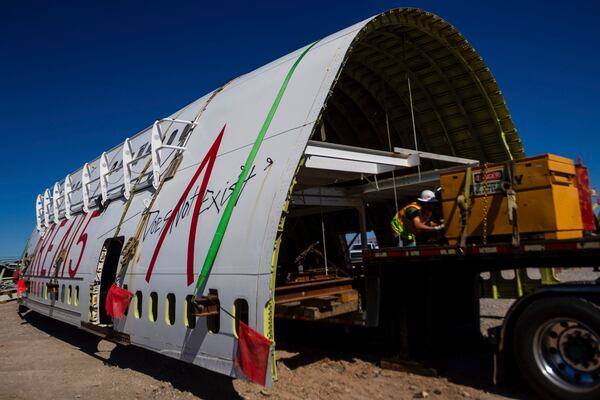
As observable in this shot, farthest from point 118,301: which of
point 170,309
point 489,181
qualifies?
point 489,181

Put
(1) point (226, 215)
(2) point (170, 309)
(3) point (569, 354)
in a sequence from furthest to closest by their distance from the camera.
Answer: (2) point (170, 309)
(1) point (226, 215)
(3) point (569, 354)

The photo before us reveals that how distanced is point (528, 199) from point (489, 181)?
58 cm

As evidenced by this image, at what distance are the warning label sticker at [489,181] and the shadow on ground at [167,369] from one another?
15.0 ft

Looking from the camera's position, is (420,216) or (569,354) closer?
(569,354)

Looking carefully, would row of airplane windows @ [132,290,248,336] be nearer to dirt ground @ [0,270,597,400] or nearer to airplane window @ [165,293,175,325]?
airplane window @ [165,293,175,325]

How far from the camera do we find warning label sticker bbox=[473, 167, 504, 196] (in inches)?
251

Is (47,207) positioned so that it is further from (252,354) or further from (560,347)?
(560,347)

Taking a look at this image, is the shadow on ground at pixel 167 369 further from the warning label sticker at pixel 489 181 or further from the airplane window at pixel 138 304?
the warning label sticker at pixel 489 181

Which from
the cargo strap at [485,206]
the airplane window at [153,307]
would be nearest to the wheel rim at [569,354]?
the cargo strap at [485,206]

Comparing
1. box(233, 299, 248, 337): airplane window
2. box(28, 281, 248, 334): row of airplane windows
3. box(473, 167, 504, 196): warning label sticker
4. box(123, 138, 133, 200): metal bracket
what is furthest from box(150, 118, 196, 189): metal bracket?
box(473, 167, 504, 196): warning label sticker

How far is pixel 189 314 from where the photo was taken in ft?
23.3

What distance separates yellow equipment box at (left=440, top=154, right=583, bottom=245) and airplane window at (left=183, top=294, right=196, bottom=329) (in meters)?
4.11

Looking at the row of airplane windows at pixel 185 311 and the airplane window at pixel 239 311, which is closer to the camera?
the airplane window at pixel 239 311

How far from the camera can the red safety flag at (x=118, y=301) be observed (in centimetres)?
888
